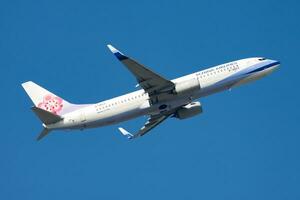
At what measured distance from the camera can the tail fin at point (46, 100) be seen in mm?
68812

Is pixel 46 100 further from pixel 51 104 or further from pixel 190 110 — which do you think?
pixel 190 110

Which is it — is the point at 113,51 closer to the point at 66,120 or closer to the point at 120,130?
the point at 66,120

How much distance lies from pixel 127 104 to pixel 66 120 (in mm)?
6214

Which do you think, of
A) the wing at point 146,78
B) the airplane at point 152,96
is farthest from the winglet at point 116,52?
the airplane at point 152,96

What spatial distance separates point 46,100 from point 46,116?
19.6 feet

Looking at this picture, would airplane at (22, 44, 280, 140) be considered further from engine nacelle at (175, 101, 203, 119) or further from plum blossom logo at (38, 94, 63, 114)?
engine nacelle at (175, 101, 203, 119)

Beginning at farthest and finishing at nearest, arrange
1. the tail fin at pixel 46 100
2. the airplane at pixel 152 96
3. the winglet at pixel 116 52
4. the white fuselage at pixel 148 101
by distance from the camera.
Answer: the tail fin at pixel 46 100
the white fuselage at pixel 148 101
the airplane at pixel 152 96
the winglet at pixel 116 52

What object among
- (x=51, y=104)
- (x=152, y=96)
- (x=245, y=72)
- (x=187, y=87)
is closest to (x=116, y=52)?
(x=152, y=96)

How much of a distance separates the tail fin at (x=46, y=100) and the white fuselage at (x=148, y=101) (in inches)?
103

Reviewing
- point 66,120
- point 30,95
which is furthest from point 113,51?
point 30,95

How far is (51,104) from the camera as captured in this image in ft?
229

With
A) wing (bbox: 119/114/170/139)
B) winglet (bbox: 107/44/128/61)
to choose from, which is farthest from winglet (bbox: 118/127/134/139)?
winglet (bbox: 107/44/128/61)

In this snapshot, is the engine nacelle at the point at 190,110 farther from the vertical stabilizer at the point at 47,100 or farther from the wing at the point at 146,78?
the vertical stabilizer at the point at 47,100

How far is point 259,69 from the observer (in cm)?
6831
